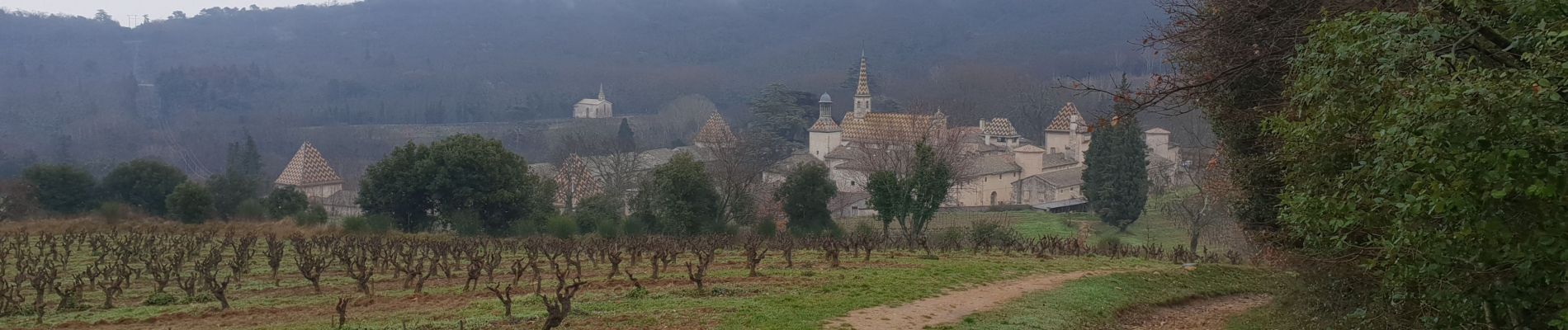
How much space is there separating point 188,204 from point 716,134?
3471 cm

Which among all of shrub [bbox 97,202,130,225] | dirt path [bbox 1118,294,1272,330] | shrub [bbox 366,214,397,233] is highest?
shrub [bbox 97,202,130,225]

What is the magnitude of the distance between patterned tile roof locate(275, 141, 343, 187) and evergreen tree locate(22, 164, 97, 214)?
1705 cm

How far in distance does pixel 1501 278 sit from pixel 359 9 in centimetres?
20609

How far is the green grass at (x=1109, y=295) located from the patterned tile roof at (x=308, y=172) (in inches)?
1841

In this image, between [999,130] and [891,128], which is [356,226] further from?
[999,130]

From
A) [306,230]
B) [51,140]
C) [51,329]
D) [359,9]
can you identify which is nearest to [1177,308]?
[51,329]

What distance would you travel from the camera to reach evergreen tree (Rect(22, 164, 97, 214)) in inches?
1496

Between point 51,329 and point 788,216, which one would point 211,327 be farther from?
point 788,216

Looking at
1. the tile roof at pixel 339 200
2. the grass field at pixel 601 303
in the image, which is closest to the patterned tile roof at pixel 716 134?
the tile roof at pixel 339 200

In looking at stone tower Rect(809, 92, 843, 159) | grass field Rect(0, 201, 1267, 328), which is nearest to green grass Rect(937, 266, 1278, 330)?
grass field Rect(0, 201, 1267, 328)

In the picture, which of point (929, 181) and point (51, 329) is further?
point (929, 181)

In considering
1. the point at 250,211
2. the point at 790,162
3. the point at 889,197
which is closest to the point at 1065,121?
the point at 790,162

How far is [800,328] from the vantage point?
1138 centimetres

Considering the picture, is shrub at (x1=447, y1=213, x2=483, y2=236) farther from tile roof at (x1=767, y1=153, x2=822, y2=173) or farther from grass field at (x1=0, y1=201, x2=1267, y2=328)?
tile roof at (x1=767, y1=153, x2=822, y2=173)
